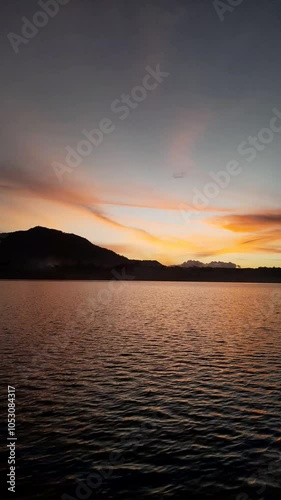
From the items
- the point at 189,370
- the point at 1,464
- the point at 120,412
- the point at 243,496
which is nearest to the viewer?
the point at 243,496

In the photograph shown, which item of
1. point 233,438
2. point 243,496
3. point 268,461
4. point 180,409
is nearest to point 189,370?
point 180,409

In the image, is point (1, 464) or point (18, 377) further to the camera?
point (18, 377)

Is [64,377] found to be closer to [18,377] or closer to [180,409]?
[18,377]

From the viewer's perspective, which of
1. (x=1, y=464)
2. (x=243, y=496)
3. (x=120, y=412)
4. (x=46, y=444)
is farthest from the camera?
(x=120, y=412)

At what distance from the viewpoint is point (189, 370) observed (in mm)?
40375

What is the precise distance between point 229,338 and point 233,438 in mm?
41791

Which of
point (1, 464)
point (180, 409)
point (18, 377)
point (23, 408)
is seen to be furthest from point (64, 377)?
point (1, 464)

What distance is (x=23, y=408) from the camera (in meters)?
28.0

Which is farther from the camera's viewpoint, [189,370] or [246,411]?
[189,370]

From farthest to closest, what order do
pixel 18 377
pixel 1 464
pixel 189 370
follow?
pixel 189 370 → pixel 18 377 → pixel 1 464

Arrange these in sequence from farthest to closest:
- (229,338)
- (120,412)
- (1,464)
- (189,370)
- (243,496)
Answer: (229,338) < (189,370) < (120,412) < (1,464) < (243,496)

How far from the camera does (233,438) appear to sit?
23531 mm

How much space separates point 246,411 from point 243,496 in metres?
11.0

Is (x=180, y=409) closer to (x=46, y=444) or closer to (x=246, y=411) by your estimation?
(x=246, y=411)
